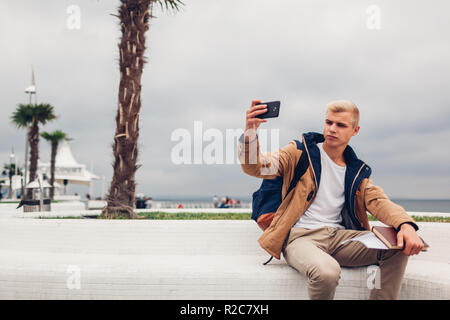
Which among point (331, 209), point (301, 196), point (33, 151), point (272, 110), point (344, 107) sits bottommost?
point (331, 209)

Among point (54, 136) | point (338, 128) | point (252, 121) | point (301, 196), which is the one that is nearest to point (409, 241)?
point (301, 196)

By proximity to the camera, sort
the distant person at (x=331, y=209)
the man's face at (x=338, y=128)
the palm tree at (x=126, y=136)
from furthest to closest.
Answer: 1. the palm tree at (x=126, y=136)
2. the man's face at (x=338, y=128)
3. the distant person at (x=331, y=209)

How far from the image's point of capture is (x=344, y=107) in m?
3.11

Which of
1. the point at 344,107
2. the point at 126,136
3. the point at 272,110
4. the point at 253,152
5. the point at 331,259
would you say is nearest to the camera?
the point at 272,110

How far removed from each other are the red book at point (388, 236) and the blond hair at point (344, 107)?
88 cm

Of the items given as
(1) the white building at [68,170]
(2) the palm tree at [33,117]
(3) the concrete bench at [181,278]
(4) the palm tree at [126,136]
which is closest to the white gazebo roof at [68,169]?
(1) the white building at [68,170]

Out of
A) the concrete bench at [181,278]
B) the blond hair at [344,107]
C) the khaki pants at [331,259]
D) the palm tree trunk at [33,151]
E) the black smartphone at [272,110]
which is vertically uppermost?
the palm tree trunk at [33,151]

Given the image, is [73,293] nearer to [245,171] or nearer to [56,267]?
[56,267]

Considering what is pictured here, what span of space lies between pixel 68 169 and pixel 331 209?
45660 mm

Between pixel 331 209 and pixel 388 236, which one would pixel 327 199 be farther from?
pixel 388 236

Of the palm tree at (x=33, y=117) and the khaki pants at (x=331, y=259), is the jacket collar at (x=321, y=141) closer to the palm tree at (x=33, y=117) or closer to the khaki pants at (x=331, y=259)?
the khaki pants at (x=331, y=259)

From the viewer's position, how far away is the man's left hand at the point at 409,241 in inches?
108

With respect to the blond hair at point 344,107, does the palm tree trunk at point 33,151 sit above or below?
above
